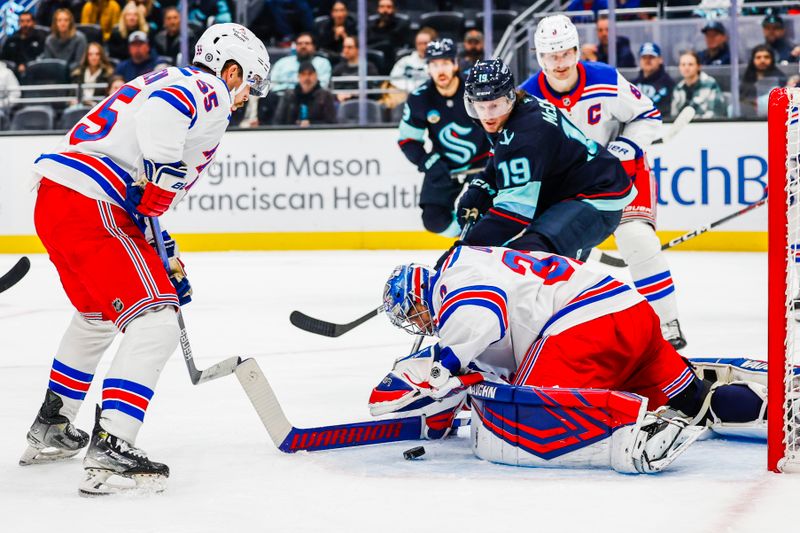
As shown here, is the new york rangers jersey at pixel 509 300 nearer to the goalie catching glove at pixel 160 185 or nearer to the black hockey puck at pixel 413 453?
the black hockey puck at pixel 413 453

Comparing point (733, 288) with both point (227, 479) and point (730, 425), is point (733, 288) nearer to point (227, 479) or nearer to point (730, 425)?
point (730, 425)

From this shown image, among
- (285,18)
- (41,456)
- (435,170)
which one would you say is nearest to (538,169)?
(41,456)

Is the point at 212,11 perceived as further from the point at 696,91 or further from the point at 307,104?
the point at 696,91

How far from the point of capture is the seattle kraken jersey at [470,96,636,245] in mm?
3418

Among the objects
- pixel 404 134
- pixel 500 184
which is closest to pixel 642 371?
pixel 500 184

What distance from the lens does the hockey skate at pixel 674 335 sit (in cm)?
434

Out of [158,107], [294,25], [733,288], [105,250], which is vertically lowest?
[733,288]

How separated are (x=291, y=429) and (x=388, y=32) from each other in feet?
21.4

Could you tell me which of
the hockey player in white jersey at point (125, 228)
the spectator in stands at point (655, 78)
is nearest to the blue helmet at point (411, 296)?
the hockey player in white jersey at point (125, 228)

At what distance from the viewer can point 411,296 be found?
277 cm

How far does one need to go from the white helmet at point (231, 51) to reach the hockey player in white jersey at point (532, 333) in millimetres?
555

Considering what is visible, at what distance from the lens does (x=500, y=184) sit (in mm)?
3508

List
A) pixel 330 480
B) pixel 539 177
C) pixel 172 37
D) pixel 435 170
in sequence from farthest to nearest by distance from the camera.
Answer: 1. pixel 172 37
2. pixel 435 170
3. pixel 539 177
4. pixel 330 480

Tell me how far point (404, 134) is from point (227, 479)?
9.06 ft
